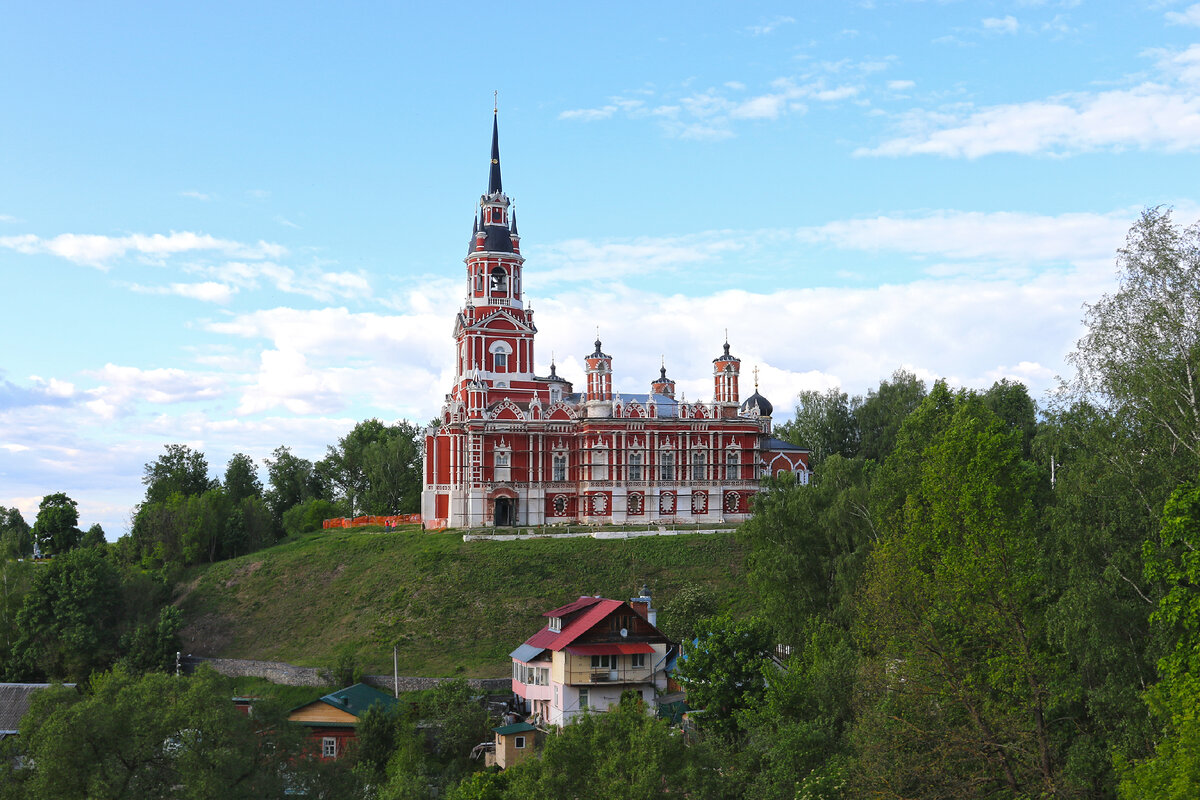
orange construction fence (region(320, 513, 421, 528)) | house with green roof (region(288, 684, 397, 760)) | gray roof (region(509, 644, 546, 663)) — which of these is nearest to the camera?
house with green roof (region(288, 684, 397, 760))

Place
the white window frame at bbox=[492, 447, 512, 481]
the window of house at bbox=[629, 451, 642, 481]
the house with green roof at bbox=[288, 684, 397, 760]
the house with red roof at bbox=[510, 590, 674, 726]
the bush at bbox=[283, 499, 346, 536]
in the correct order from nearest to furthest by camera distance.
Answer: the house with red roof at bbox=[510, 590, 674, 726]
the house with green roof at bbox=[288, 684, 397, 760]
the white window frame at bbox=[492, 447, 512, 481]
the window of house at bbox=[629, 451, 642, 481]
the bush at bbox=[283, 499, 346, 536]

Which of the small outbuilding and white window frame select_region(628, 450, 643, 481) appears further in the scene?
white window frame select_region(628, 450, 643, 481)

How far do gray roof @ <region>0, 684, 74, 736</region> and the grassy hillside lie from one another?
1036 centimetres

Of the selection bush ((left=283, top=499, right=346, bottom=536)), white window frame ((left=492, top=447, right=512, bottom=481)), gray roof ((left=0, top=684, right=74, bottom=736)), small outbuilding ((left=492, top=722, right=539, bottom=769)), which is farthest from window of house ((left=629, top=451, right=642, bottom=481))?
gray roof ((left=0, top=684, right=74, bottom=736))

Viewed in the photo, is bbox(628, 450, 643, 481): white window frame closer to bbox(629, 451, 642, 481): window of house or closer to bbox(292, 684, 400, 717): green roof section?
bbox(629, 451, 642, 481): window of house

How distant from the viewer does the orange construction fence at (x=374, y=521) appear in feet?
246

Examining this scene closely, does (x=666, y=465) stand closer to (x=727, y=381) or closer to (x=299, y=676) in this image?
(x=727, y=381)

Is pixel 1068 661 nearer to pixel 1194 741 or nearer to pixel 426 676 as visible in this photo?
pixel 1194 741

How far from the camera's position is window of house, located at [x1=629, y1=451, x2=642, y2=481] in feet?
225

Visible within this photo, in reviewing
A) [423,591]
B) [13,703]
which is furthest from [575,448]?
[13,703]

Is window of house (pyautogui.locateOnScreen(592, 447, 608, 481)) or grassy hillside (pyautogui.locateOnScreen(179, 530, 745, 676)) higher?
window of house (pyautogui.locateOnScreen(592, 447, 608, 481))

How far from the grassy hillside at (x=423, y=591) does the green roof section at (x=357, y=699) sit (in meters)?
4.76

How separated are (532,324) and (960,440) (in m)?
48.8

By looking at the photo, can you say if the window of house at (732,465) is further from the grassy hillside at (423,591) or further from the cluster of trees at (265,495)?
the cluster of trees at (265,495)
